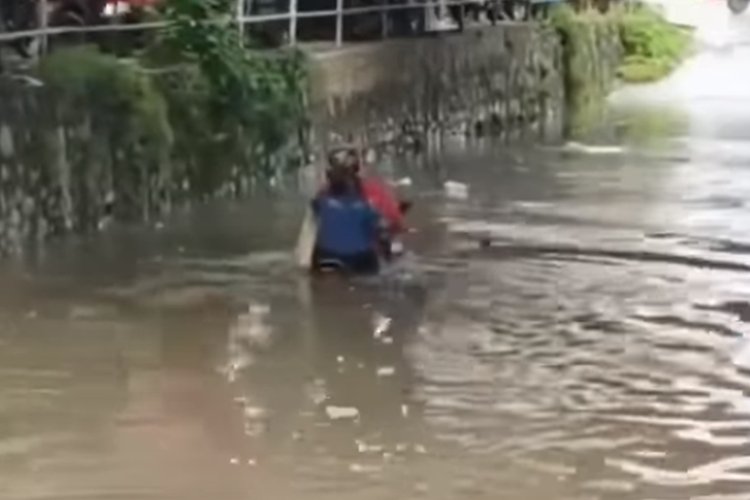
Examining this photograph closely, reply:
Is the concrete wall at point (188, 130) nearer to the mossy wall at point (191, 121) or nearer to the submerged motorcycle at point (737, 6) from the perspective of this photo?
the mossy wall at point (191, 121)

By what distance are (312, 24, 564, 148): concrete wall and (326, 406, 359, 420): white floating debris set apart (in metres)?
9.74

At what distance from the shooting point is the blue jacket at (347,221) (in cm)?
1297

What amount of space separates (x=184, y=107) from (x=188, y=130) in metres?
0.21

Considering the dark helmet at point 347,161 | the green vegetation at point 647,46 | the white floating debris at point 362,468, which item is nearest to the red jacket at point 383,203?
the dark helmet at point 347,161

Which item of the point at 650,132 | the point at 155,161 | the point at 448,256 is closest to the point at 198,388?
the point at 448,256

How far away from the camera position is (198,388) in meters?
10.1

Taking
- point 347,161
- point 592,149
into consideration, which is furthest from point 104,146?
point 592,149

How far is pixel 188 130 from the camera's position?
650 inches

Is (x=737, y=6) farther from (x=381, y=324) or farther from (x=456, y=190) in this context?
(x=381, y=324)

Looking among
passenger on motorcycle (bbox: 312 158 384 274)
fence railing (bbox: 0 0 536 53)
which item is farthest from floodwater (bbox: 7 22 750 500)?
fence railing (bbox: 0 0 536 53)

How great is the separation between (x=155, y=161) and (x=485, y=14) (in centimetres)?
1179

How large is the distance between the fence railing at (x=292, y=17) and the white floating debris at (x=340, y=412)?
577cm

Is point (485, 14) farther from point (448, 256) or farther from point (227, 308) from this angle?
point (227, 308)

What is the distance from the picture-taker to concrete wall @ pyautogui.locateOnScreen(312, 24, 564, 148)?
20.5m
